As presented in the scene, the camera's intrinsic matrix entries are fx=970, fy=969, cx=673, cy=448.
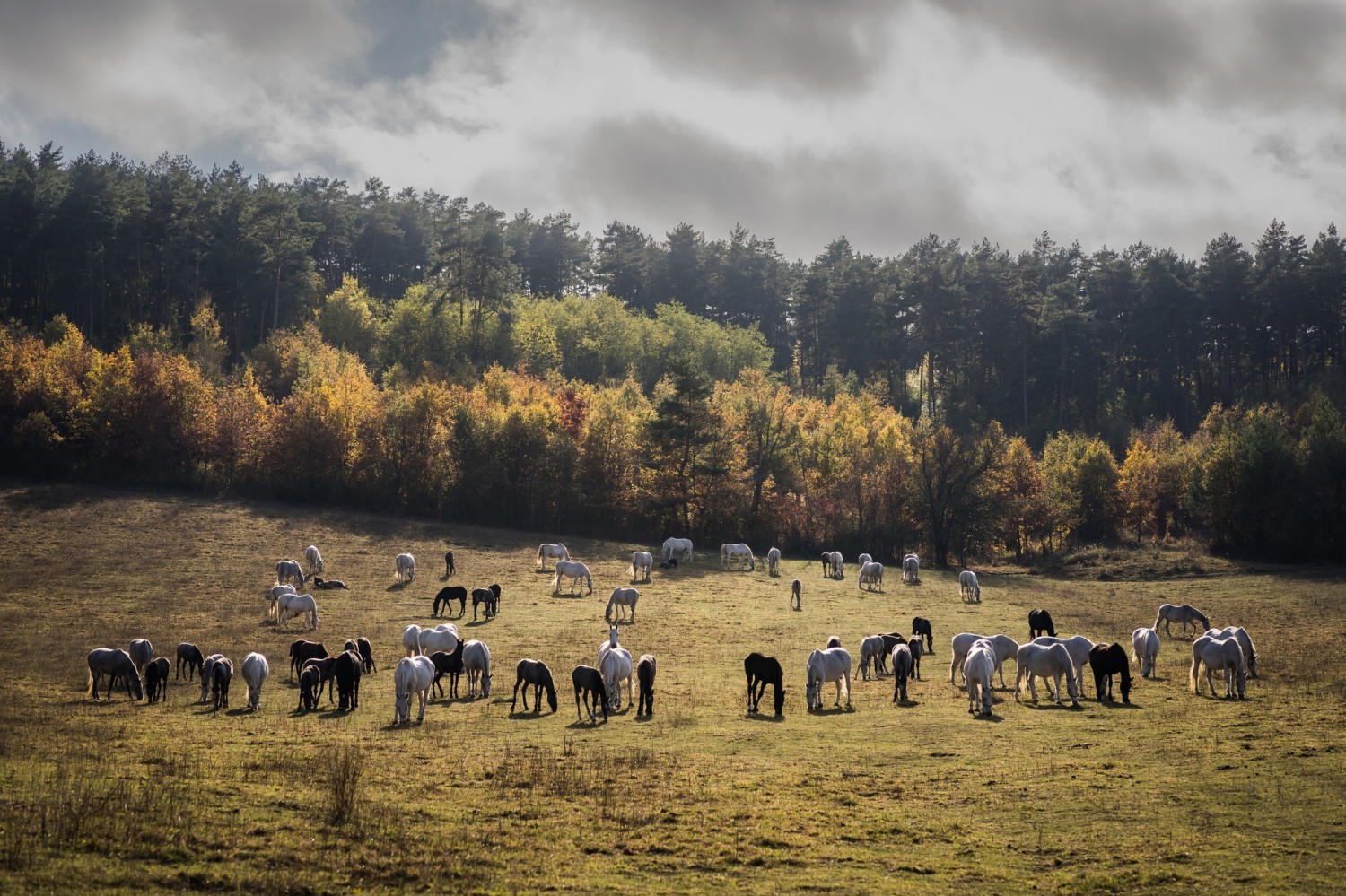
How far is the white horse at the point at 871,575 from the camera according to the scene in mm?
52125

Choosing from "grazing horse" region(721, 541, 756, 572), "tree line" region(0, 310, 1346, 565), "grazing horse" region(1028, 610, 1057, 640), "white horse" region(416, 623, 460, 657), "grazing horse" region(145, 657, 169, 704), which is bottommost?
"grazing horse" region(145, 657, 169, 704)

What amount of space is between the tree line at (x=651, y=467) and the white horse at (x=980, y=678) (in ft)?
156

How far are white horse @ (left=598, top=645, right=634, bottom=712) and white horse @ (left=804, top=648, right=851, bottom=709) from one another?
4.61 m

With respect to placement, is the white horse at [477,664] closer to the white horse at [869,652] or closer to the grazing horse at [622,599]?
the white horse at [869,652]

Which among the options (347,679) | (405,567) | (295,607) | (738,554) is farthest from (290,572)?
(738,554)

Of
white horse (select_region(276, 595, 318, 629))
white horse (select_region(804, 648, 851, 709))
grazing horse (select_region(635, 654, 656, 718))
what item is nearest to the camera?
grazing horse (select_region(635, 654, 656, 718))

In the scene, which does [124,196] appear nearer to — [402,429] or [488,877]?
[402,429]

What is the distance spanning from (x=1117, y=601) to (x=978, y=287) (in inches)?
2961

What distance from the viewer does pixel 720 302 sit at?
136m

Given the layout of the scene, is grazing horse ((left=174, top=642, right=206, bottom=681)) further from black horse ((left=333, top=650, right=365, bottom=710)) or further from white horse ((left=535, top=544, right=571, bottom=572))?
white horse ((left=535, top=544, right=571, bottom=572))

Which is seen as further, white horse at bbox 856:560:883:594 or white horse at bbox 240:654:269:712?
white horse at bbox 856:560:883:594

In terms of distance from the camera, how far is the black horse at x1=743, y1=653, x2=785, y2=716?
77.5ft

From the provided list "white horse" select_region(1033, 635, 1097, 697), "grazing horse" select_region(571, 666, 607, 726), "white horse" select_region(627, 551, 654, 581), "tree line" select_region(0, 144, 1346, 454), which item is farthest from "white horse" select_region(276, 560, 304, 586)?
"tree line" select_region(0, 144, 1346, 454)

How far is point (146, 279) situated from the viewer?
329 ft
